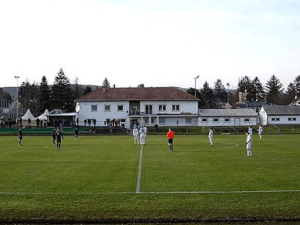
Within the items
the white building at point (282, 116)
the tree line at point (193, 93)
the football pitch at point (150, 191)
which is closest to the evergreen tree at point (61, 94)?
the tree line at point (193, 93)

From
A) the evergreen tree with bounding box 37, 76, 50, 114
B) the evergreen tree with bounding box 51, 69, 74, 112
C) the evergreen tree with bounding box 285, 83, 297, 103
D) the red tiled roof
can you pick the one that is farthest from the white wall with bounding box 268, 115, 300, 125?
the evergreen tree with bounding box 285, 83, 297, 103

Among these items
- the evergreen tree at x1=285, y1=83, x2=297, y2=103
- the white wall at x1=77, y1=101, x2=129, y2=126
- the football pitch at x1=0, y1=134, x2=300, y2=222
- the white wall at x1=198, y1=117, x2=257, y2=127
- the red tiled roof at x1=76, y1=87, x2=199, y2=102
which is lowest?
the football pitch at x1=0, y1=134, x2=300, y2=222

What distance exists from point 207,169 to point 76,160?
30.0ft

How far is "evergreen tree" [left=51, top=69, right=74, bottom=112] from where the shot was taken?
4205 inches

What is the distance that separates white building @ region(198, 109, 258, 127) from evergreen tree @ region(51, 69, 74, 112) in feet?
141

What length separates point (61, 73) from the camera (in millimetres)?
109562

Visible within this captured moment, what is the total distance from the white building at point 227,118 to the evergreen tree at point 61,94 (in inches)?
1686

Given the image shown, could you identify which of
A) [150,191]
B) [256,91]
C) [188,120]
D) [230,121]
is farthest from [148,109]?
[256,91]

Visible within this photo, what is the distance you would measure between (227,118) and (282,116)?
40.2 feet

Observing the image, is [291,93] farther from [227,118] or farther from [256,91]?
[227,118]

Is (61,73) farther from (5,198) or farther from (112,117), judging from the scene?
(5,198)

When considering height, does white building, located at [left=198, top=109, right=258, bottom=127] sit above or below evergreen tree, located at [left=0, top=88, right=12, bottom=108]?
below

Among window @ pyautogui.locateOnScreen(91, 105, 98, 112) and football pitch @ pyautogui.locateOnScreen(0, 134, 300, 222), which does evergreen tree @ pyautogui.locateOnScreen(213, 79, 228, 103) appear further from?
football pitch @ pyautogui.locateOnScreen(0, 134, 300, 222)

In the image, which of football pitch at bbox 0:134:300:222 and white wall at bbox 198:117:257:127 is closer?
football pitch at bbox 0:134:300:222
